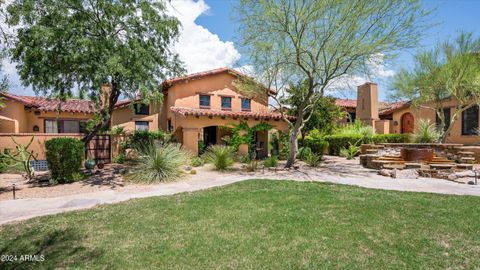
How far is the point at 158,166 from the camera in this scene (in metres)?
11.2

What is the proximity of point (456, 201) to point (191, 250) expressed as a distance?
23.7 ft

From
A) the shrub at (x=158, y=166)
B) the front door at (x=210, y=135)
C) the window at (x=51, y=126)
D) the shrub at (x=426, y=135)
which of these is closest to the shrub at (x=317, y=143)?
the shrub at (x=426, y=135)

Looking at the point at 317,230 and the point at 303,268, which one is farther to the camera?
the point at 317,230

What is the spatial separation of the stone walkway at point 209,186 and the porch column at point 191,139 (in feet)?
12.9

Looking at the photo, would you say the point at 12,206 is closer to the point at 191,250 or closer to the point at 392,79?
the point at 191,250

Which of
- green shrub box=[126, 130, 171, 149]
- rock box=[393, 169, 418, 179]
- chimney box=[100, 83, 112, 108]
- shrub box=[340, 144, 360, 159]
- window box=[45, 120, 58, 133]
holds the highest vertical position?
chimney box=[100, 83, 112, 108]

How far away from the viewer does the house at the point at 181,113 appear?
17.6 metres

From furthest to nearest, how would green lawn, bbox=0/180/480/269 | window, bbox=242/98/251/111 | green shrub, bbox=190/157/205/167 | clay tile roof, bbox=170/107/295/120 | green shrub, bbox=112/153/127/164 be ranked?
window, bbox=242/98/251/111
green shrub, bbox=112/153/127/164
clay tile roof, bbox=170/107/295/120
green shrub, bbox=190/157/205/167
green lawn, bbox=0/180/480/269

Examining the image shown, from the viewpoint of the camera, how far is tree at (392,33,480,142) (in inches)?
588

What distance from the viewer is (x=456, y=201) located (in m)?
7.22

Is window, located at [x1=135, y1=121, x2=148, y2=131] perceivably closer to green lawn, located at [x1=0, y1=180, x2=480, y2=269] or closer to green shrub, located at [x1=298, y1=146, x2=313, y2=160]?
green shrub, located at [x1=298, y1=146, x2=313, y2=160]

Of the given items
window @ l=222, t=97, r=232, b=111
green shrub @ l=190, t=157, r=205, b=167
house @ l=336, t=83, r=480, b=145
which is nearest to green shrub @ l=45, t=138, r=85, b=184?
green shrub @ l=190, t=157, r=205, b=167

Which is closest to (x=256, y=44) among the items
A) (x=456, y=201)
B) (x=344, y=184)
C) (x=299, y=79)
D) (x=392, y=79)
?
(x=299, y=79)

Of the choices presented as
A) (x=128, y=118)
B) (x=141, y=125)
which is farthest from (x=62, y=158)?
(x=141, y=125)
